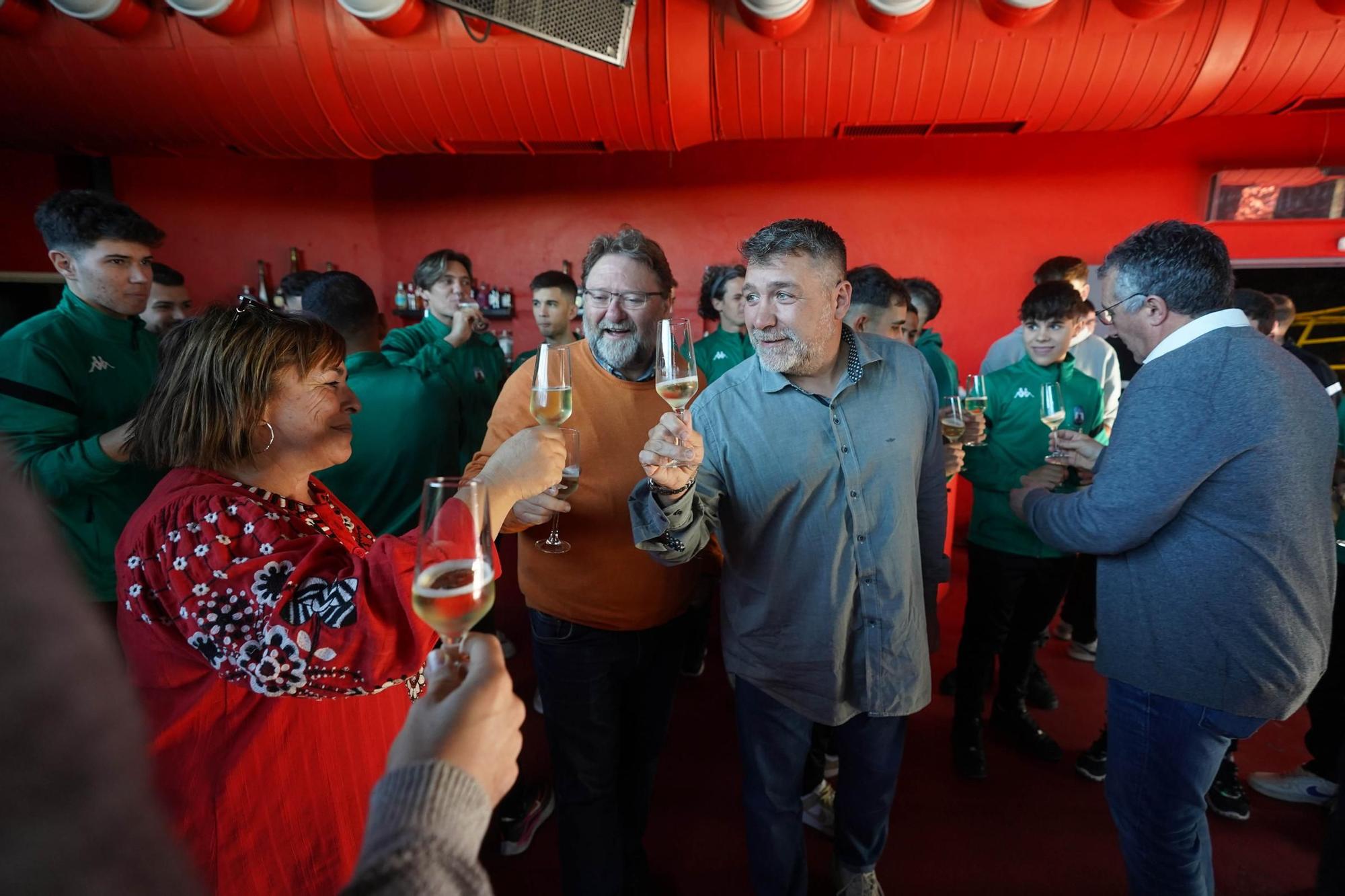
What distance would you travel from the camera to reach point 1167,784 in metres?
1.67

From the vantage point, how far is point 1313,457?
1.59 metres

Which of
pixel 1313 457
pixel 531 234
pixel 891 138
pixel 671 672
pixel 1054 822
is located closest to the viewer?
pixel 1313 457

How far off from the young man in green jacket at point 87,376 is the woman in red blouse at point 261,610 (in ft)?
3.42

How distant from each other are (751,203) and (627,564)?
14.8 ft

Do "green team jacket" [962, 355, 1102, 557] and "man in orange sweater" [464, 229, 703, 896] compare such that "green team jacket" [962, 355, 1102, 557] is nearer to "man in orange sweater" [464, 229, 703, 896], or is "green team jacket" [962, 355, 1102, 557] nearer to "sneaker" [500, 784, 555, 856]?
"man in orange sweater" [464, 229, 703, 896]

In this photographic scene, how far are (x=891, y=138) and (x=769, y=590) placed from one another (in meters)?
4.78

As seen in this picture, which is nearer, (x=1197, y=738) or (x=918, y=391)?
(x=1197, y=738)

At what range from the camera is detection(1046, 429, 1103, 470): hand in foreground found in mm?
2133

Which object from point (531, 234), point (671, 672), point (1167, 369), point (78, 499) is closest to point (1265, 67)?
point (1167, 369)

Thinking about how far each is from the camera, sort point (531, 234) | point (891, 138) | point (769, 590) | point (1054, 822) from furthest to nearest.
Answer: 1. point (531, 234)
2. point (891, 138)
3. point (1054, 822)
4. point (769, 590)

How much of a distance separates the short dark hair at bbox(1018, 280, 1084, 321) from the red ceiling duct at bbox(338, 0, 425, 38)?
3.03 meters

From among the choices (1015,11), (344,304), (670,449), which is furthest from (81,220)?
(1015,11)

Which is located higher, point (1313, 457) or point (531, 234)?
point (531, 234)

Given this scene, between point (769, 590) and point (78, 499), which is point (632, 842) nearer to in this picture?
point (769, 590)
